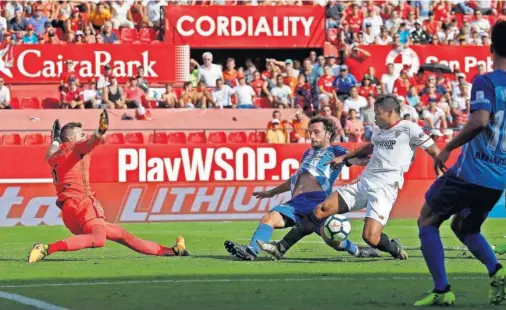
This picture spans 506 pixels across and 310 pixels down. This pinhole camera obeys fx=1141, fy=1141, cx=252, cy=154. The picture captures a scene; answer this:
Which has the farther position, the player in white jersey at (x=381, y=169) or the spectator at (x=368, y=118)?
the spectator at (x=368, y=118)

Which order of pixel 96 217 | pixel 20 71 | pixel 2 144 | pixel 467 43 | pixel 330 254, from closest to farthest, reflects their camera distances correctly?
pixel 96 217
pixel 330 254
pixel 2 144
pixel 20 71
pixel 467 43

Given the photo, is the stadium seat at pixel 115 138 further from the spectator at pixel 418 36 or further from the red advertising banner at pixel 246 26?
the spectator at pixel 418 36

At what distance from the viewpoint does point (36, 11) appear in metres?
27.4

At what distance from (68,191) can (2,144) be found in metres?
11.1

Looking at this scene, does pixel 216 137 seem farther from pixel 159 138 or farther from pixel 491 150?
pixel 491 150

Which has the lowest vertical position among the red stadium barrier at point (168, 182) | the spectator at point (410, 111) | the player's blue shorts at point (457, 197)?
the red stadium barrier at point (168, 182)

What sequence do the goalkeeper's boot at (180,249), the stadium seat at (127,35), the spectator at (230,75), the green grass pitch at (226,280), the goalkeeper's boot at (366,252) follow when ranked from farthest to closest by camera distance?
the stadium seat at (127,35)
the spectator at (230,75)
the goalkeeper's boot at (180,249)
the goalkeeper's boot at (366,252)
the green grass pitch at (226,280)

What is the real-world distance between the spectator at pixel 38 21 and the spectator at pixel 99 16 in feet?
3.83

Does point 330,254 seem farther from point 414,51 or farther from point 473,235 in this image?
point 414,51

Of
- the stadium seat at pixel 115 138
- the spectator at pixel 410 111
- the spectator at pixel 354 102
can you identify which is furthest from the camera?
the spectator at pixel 354 102

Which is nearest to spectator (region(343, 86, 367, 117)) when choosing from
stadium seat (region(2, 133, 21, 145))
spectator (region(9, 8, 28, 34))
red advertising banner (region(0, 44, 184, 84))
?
red advertising banner (region(0, 44, 184, 84))

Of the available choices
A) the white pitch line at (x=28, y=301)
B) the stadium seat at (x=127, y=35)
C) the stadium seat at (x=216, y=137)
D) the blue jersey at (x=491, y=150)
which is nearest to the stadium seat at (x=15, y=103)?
the stadium seat at (x=127, y=35)

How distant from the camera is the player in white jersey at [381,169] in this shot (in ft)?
37.9

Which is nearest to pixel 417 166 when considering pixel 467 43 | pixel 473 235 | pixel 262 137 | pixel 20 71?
pixel 262 137
